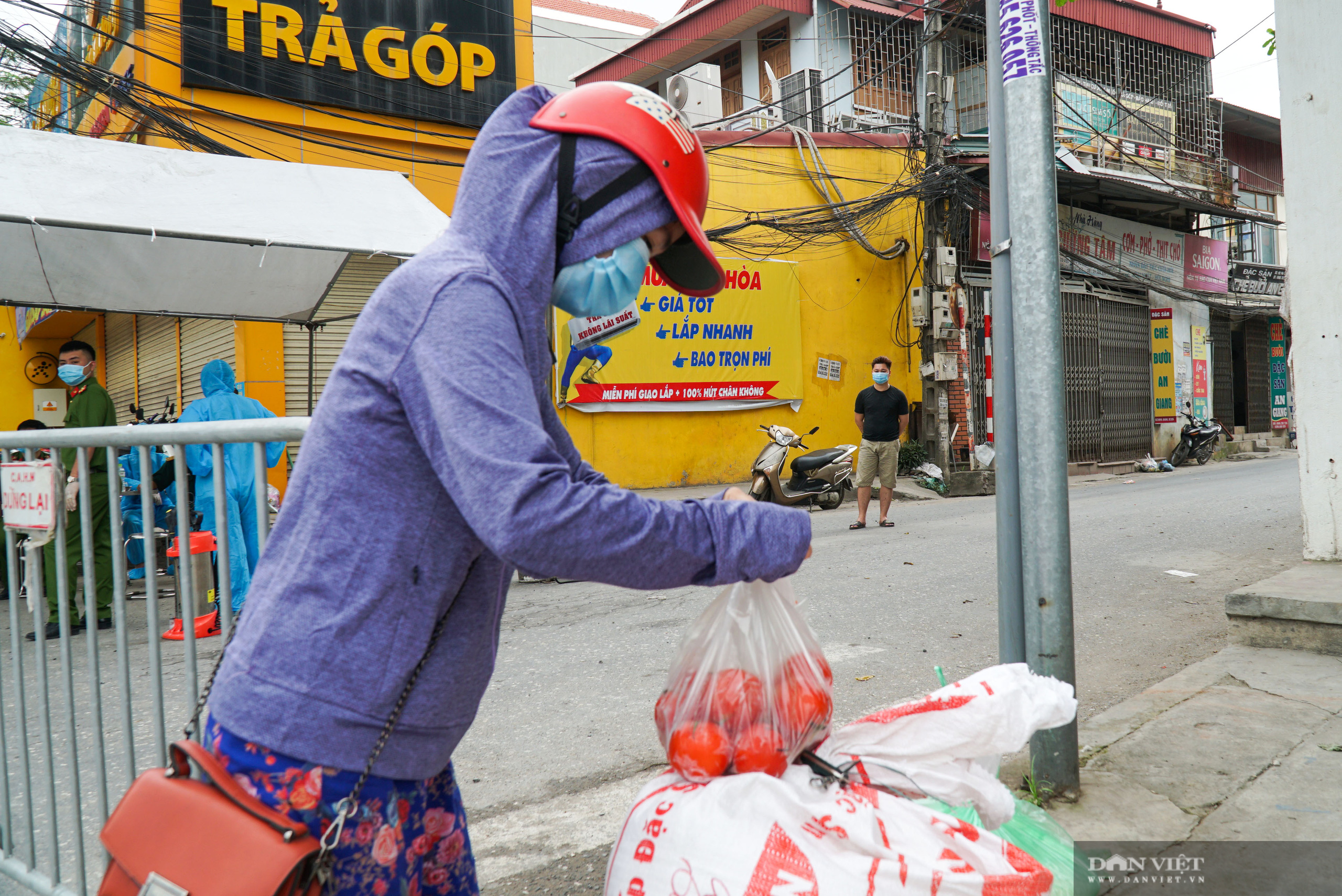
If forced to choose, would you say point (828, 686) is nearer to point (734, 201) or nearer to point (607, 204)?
point (607, 204)

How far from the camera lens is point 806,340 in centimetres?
1390

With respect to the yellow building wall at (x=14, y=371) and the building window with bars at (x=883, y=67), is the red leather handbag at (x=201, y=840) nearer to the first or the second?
the building window with bars at (x=883, y=67)

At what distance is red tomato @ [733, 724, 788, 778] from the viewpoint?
1.35 m

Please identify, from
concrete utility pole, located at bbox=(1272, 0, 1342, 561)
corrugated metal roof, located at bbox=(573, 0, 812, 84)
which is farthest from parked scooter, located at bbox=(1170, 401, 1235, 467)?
concrete utility pole, located at bbox=(1272, 0, 1342, 561)

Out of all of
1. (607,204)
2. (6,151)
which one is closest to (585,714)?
(607,204)

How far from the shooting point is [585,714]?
375cm

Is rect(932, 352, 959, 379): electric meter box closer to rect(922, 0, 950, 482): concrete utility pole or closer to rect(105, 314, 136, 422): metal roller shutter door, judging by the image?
rect(922, 0, 950, 482): concrete utility pole

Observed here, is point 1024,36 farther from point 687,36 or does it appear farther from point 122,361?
point 122,361

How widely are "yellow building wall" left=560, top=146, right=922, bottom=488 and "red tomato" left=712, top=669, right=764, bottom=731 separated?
418 inches

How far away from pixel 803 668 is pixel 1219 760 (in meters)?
2.01

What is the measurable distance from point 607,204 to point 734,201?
1255 centimetres

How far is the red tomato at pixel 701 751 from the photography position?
135cm

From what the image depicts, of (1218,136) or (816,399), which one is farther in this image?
(1218,136)

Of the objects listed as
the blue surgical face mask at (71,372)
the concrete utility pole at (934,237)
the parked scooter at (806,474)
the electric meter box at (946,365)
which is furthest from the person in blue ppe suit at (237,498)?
the electric meter box at (946,365)
